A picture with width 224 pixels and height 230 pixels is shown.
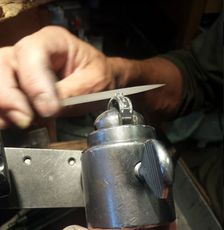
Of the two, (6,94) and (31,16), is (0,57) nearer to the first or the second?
(6,94)

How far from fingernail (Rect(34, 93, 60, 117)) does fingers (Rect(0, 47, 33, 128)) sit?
0.05 ft

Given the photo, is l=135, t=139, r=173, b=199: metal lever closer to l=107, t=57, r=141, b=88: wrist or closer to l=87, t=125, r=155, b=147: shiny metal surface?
l=87, t=125, r=155, b=147: shiny metal surface

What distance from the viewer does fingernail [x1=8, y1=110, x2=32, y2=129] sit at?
439mm

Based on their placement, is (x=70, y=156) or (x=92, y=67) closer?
(x=70, y=156)

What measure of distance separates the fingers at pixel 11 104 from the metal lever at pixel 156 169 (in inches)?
8.0

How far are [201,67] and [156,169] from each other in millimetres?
742

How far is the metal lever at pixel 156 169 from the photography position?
0.27 metres

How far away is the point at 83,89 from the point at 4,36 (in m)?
0.16

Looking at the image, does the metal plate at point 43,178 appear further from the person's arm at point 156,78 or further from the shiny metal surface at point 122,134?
the person's arm at point 156,78

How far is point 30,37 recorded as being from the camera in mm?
540

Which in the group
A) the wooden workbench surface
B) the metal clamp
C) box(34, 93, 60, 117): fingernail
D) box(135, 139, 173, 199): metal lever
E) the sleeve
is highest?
the wooden workbench surface

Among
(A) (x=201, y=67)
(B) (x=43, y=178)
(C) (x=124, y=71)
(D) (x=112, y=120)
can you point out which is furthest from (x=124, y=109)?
(A) (x=201, y=67)

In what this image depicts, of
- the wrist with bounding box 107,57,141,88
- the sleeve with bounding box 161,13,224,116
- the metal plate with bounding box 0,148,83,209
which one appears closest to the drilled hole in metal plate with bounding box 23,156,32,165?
the metal plate with bounding box 0,148,83,209

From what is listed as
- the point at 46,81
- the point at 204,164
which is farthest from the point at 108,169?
the point at 204,164
